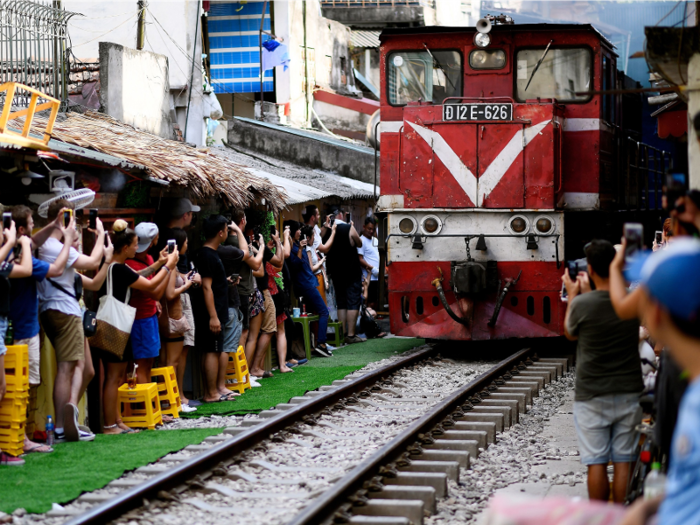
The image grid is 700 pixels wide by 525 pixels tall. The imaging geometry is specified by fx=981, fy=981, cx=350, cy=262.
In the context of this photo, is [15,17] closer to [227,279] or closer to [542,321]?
[227,279]

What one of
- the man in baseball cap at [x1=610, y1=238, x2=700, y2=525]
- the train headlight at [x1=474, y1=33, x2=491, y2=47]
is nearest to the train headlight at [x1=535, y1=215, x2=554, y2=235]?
the train headlight at [x1=474, y1=33, x2=491, y2=47]

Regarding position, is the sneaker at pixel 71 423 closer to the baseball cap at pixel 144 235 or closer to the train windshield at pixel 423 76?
the baseball cap at pixel 144 235

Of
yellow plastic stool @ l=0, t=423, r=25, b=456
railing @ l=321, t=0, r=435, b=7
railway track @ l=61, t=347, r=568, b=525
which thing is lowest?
Result: railway track @ l=61, t=347, r=568, b=525

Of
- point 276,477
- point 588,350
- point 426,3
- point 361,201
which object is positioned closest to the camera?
point 588,350

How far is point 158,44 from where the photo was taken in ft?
53.3

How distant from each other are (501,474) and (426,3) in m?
29.6

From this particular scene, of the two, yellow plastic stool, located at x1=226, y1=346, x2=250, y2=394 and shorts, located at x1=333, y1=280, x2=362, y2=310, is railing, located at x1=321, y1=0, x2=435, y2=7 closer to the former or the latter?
shorts, located at x1=333, y1=280, x2=362, y2=310

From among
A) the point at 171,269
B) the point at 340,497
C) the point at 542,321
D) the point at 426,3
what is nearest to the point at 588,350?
the point at 340,497

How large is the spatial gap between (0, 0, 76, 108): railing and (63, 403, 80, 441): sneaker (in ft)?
16.2

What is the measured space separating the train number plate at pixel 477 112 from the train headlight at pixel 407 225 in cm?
133

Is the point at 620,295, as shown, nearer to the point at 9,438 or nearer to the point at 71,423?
the point at 9,438

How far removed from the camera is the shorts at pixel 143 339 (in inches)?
335

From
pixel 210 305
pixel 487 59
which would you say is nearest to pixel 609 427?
pixel 210 305

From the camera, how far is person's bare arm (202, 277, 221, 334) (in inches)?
381
